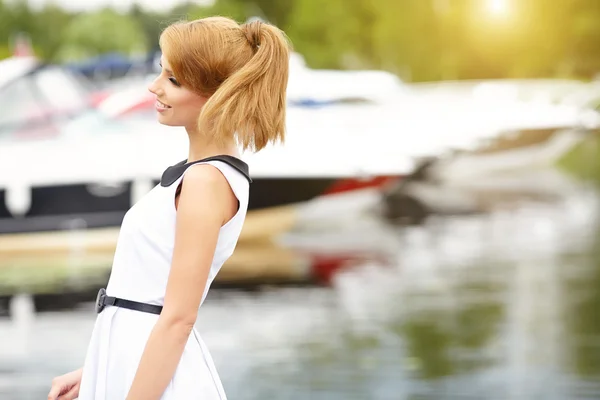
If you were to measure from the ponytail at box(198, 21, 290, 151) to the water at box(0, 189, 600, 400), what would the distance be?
3.07 metres

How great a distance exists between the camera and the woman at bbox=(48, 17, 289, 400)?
61.7 inches

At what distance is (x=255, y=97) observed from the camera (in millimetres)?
1635

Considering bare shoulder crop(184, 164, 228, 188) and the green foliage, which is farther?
the green foliage

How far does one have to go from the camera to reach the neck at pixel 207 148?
5.45ft

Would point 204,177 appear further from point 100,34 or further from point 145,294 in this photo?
point 100,34

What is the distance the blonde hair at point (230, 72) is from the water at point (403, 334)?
309 centimetres

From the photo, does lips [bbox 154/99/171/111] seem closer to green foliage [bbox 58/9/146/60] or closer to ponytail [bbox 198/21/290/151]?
ponytail [bbox 198/21/290/151]

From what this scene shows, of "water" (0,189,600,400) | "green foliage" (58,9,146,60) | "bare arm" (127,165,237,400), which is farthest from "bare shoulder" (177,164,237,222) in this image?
A: "green foliage" (58,9,146,60)

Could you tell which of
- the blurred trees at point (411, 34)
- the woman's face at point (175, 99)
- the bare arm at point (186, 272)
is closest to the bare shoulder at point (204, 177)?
the bare arm at point (186, 272)

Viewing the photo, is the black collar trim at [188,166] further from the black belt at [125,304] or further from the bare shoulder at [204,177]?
the black belt at [125,304]

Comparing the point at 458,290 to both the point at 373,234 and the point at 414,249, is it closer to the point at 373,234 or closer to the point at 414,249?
the point at 414,249

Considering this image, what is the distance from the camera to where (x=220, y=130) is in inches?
63.6

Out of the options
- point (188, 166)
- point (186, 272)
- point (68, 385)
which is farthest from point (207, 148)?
point (68, 385)

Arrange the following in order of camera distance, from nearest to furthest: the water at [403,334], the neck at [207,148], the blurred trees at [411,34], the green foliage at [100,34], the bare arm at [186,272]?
the bare arm at [186,272] → the neck at [207,148] → the water at [403,334] → the blurred trees at [411,34] → the green foliage at [100,34]
